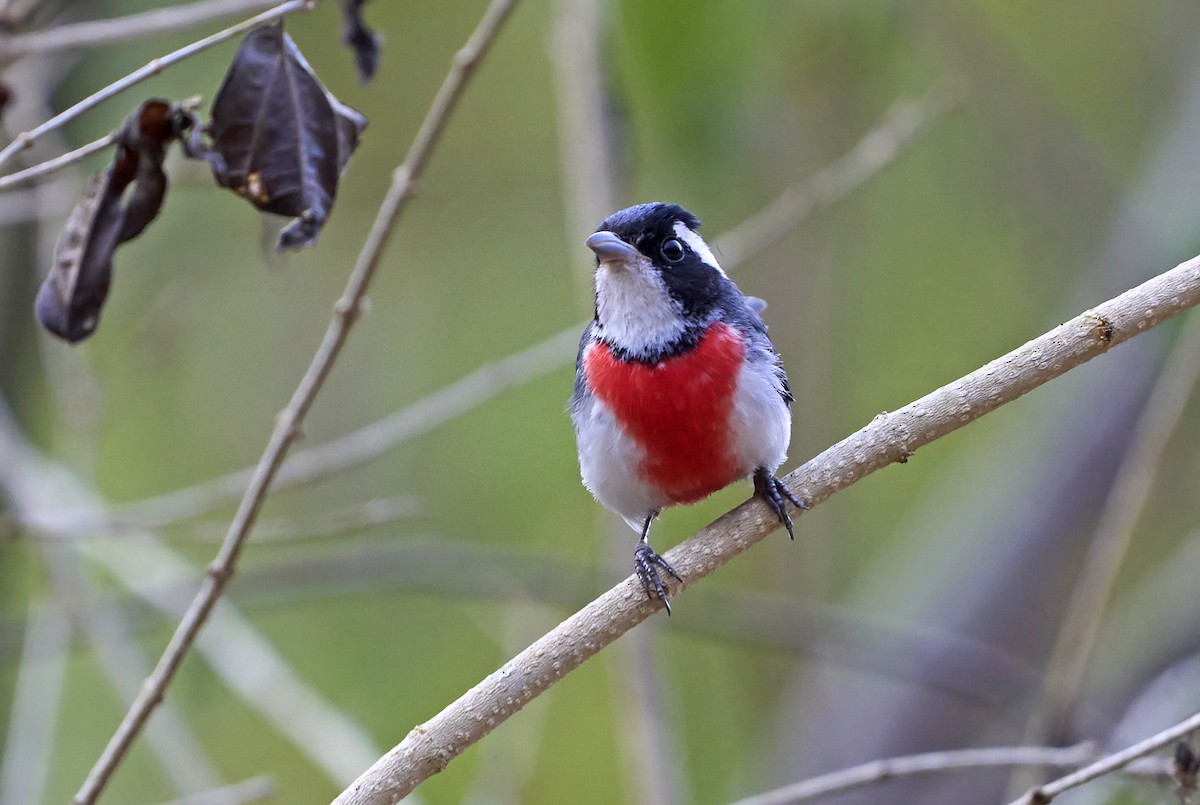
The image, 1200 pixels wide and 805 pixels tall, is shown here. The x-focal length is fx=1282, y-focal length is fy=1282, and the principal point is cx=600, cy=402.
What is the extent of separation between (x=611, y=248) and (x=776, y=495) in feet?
2.60

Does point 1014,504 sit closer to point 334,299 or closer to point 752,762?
point 752,762

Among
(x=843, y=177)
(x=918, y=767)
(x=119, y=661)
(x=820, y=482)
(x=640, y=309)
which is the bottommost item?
(x=918, y=767)

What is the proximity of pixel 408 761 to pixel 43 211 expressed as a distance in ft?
9.65

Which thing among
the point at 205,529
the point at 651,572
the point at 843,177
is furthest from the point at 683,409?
the point at 843,177

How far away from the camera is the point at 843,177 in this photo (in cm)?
487

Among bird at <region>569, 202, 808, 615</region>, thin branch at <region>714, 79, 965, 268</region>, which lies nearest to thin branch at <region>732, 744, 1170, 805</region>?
bird at <region>569, 202, 808, 615</region>

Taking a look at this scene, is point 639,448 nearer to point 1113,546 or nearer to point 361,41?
point 361,41

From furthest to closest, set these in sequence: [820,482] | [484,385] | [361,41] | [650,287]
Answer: [484,385] < [650,287] < [361,41] < [820,482]

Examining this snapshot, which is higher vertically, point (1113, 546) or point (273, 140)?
point (273, 140)

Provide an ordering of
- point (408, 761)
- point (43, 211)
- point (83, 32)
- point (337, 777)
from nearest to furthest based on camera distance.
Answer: point (408, 761), point (83, 32), point (337, 777), point (43, 211)

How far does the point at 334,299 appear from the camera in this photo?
684 centimetres

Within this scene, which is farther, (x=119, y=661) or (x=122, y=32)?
(x=119, y=661)

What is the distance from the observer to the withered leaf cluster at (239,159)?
2277mm

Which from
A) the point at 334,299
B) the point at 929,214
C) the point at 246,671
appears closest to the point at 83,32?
the point at 246,671
